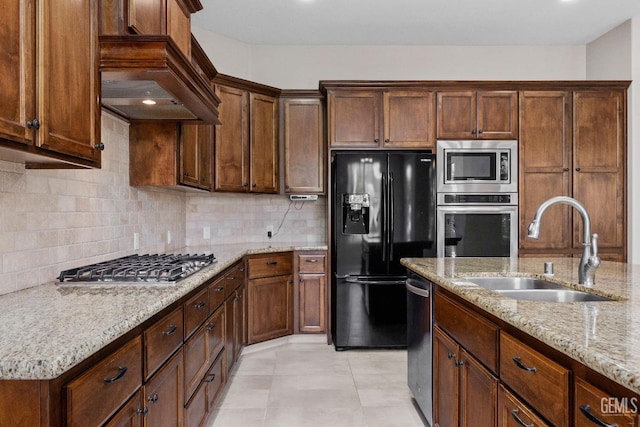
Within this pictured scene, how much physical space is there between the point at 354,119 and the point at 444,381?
2.55 metres

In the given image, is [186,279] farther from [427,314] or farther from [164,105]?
[427,314]

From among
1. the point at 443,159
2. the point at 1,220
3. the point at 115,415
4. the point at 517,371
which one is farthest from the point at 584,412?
the point at 443,159

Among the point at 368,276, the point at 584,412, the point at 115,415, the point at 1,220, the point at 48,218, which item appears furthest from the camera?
the point at 368,276

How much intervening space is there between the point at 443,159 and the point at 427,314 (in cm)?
199

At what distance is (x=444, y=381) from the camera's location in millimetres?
2053

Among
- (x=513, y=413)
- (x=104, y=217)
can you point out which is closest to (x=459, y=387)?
(x=513, y=413)

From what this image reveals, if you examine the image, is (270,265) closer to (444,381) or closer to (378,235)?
(378,235)

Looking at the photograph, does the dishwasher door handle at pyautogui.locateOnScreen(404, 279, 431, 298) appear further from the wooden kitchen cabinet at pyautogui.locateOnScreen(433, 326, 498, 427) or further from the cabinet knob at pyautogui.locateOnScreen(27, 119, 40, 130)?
the cabinet knob at pyautogui.locateOnScreen(27, 119, 40, 130)

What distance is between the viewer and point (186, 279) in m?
1.96

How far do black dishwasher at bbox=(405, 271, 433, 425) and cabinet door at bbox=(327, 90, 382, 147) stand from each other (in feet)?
5.50

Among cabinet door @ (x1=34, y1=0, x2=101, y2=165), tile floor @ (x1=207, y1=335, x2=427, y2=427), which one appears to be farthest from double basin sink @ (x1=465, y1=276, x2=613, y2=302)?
cabinet door @ (x1=34, y1=0, x2=101, y2=165)

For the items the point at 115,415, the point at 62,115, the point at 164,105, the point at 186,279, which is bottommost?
the point at 115,415

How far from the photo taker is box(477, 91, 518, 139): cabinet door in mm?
3959

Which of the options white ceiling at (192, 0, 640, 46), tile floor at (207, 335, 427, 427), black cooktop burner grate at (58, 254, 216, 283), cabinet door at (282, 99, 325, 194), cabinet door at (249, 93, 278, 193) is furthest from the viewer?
cabinet door at (282, 99, 325, 194)
